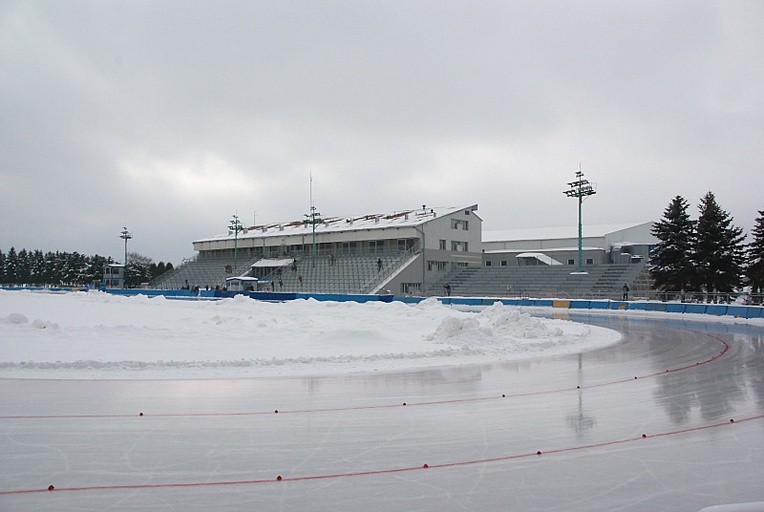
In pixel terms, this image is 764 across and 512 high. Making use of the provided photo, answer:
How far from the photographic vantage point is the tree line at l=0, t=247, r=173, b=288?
342ft

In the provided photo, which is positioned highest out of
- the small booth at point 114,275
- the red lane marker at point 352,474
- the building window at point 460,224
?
the building window at point 460,224

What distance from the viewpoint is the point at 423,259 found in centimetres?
5978

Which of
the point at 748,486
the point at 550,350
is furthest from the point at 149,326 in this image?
the point at 748,486

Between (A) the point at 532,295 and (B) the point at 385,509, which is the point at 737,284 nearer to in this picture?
(A) the point at 532,295

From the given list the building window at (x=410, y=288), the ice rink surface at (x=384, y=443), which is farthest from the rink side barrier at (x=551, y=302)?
the ice rink surface at (x=384, y=443)

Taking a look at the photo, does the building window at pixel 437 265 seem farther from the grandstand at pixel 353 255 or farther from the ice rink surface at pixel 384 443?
the ice rink surface at pixel 384 443

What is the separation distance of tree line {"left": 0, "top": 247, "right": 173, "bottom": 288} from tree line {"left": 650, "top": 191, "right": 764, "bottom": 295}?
80.3 m

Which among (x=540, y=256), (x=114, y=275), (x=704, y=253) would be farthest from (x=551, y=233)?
(x=114, y=275)

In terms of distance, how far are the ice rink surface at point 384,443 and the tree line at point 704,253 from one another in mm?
39097

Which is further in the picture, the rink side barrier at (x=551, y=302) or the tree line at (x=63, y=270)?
the tree line at (x=63, y=270)

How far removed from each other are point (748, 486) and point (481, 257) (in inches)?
2536

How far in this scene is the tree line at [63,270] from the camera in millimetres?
104312

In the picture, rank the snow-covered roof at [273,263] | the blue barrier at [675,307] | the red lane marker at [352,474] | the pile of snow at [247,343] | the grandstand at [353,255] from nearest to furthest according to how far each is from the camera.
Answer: the red lane marker at [352,474]
the pile of snow at [247,343]
the blue barrier at [675,307]
the grandstand at [353,255]
the snow-covered roof at [273,263]

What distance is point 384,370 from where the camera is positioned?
1405 centimetres
